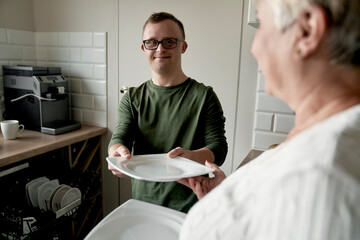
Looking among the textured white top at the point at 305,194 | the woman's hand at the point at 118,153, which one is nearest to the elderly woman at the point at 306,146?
the textured white top at the point at 305,194

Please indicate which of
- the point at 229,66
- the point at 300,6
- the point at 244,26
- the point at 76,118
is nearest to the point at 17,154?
the point at 76,118

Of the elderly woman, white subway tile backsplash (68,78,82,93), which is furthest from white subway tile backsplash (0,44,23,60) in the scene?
the elderly woman

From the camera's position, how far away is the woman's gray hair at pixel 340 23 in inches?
15.4

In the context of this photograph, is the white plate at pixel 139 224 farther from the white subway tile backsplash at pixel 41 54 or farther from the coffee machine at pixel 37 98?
the white subway tile backsplash at pixel 41 54

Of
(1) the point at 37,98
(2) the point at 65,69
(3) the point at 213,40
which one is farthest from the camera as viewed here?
(2) the point at 65,69

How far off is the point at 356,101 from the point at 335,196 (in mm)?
170

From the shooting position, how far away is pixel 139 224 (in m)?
0.91

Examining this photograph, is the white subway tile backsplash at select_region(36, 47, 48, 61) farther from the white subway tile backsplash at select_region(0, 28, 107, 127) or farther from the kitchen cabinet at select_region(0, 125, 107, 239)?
the kitchen cabinet at select_region(0, 125, 107, 239)

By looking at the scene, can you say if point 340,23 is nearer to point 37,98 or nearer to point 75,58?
point 37,98

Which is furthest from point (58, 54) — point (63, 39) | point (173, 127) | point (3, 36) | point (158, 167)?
point (158, 167)

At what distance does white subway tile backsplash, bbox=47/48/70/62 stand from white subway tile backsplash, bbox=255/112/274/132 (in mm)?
1392

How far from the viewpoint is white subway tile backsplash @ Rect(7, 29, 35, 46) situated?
6.90 ft

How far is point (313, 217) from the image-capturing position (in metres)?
0.35

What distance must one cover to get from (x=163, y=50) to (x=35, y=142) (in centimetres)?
95
